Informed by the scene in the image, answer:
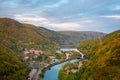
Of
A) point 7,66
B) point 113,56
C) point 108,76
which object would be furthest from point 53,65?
point 108,76

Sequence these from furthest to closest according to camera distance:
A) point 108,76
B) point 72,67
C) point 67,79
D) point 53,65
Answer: point 53,65
point 72,67
point 67,79
point 108,76

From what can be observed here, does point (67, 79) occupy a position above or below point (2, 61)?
below

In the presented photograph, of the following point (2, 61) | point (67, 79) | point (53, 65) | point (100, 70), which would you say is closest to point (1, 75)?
point (2, 61)

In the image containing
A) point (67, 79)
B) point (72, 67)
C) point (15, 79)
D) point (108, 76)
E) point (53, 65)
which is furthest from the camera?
point (53, 65)

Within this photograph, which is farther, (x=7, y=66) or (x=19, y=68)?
(x=19, y=68)

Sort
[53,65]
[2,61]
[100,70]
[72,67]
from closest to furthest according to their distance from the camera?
[100,70] < [2,61] < [72,67] < [53,65]

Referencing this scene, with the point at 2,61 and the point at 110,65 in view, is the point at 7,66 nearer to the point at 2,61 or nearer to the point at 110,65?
the point at 2,61

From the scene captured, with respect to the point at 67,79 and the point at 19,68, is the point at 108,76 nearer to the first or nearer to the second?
the point at 67,79

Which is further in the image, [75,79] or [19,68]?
[19,68]

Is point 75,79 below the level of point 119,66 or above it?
below
